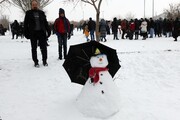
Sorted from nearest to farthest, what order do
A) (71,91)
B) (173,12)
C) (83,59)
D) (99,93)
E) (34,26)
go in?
1. (99,93)
2. (83,59)
3. (71,91)
4. (34,26)
5. (173,12)

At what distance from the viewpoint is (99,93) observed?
3.78 meters

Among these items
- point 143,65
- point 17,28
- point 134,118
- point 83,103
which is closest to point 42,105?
point 83,103

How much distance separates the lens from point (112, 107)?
3.85 m

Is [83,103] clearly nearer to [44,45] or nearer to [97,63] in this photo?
[97,63]

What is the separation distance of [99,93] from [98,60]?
0.49m

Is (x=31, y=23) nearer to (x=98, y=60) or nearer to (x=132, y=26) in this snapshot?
(x=98, y=60)

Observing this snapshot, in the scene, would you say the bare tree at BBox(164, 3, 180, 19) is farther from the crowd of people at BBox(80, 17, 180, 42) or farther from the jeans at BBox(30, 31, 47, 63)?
the jeans at BBox(30, 31, 47, 63)

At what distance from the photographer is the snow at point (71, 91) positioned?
13.3ft

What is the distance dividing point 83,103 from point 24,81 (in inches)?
99.8

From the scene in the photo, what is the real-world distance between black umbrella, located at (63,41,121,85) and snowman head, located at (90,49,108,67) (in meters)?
0.14

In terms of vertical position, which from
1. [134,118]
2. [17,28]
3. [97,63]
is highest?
[17,28]

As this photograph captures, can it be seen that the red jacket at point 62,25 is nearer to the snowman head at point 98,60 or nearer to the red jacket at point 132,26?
the snowman head at point 98,60

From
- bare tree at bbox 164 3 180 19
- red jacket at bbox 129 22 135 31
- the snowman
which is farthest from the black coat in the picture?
bare tree at bbox 164 3 180 19

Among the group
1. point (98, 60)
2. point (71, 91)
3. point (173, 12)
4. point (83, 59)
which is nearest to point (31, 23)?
point (71, 91)
